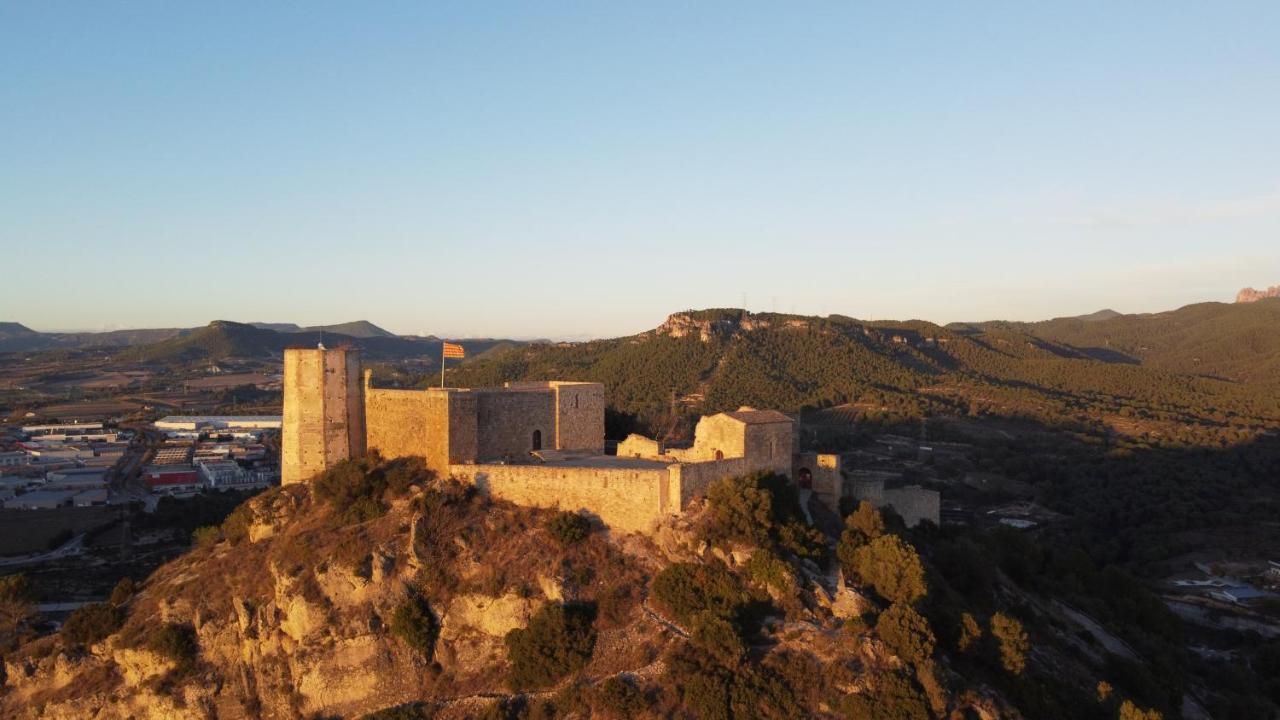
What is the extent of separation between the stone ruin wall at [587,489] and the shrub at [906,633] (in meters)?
7.05

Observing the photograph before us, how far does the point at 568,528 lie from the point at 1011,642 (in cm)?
1298

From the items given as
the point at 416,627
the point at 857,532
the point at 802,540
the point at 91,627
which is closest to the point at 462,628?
the point at 416,627

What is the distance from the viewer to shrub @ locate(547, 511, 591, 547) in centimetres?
2841

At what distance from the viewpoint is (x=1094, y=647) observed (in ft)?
108

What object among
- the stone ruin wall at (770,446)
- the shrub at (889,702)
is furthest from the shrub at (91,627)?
the shrub at (889,702)

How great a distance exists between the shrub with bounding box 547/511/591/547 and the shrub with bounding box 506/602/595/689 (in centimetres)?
215

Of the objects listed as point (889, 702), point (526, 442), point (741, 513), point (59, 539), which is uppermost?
point (526, 442)

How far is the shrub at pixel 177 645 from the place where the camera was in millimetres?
29594

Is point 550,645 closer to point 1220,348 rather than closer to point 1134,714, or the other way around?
point 1134,714

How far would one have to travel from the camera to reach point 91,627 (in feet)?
103

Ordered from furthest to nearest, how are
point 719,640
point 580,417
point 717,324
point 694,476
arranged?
point 717,324
point 580,417
point 694,476
point 719,640

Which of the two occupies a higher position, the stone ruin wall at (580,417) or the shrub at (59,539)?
the stone ruin wall at (580,417)

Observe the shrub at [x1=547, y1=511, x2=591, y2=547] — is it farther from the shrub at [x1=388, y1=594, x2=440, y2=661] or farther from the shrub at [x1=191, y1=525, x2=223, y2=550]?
the shrub at [x1=191, y1=525, x2=223, y2=550]

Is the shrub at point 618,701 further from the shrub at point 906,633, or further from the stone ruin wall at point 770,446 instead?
the stone ruin wall at point 770,446
